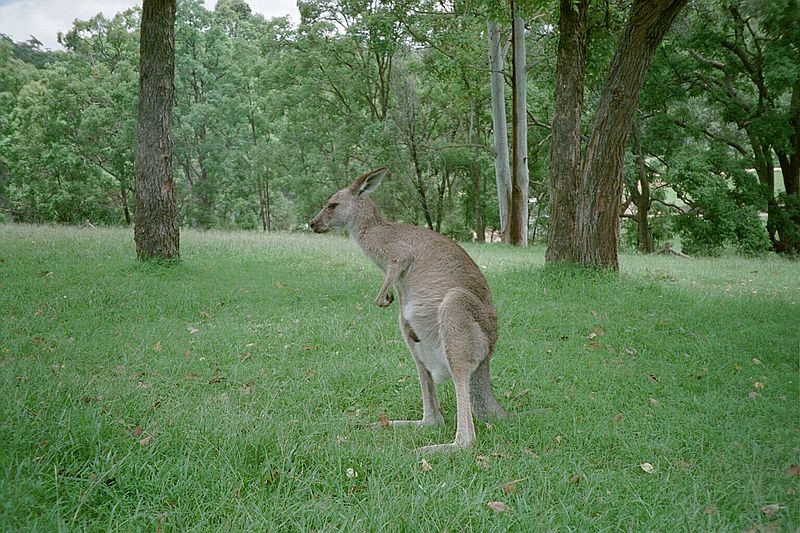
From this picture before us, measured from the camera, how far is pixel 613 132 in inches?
368

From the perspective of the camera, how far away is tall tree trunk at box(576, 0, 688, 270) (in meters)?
8.96

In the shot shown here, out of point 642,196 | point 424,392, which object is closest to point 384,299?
point 424,392

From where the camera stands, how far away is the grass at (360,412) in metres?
2.98

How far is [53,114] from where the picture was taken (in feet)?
Answer: 89.6

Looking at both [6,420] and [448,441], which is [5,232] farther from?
[448,441]

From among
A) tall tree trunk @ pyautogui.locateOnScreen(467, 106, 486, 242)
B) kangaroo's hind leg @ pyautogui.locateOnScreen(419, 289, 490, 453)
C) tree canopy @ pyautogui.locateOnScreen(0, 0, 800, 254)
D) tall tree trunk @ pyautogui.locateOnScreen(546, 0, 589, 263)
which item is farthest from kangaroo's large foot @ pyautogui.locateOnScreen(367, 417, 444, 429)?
tall tree trunk @ pyautogui.locateOnScreen(467, 106, 486, 242)

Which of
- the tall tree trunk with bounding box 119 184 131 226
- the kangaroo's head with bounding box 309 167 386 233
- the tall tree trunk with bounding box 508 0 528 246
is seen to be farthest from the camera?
the tall tree trunk with bounding box 119 184 131 226

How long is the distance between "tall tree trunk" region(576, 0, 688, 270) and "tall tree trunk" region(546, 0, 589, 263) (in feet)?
1.61

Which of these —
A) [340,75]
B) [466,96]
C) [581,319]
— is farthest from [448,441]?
[340,75]

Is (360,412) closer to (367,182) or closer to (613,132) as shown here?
(367,182)

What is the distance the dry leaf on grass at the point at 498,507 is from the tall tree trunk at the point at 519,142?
51.9 feet

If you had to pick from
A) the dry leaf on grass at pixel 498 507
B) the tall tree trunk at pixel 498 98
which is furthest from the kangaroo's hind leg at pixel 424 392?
the tall tree trunk at pixel 498 98

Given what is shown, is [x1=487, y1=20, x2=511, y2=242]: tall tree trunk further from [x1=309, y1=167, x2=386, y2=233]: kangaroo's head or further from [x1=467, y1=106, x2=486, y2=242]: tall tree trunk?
[x1=309, y1=167, x2=386, y2=233]: kangaroo's head

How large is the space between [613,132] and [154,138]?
7574mm
